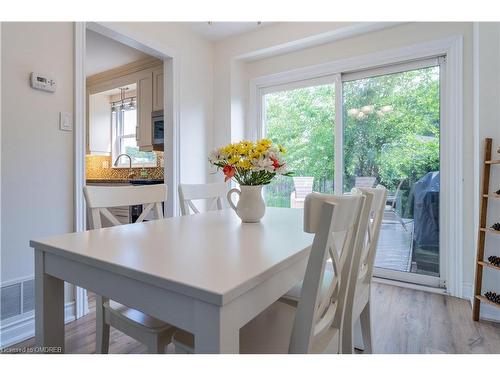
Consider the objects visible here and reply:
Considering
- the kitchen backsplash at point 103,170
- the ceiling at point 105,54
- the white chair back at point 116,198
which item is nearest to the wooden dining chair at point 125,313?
the white chair back at point 116,198

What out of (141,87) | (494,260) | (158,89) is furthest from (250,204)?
(141,87)

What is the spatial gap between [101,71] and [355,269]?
4354 millimetres

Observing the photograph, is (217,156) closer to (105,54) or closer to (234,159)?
(234,159)

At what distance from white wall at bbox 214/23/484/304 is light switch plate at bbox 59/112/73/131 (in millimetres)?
1586

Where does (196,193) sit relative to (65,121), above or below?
below

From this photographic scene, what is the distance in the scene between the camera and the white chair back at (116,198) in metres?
1.38

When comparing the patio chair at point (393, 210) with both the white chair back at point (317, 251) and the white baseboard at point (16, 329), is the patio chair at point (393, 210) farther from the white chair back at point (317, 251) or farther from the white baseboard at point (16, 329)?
the white baseboard at point (16, 329)

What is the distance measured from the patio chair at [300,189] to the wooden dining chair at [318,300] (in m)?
2.13

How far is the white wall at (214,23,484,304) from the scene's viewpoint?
7.41ft

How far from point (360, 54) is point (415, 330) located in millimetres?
2337

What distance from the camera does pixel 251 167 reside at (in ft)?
4.40
